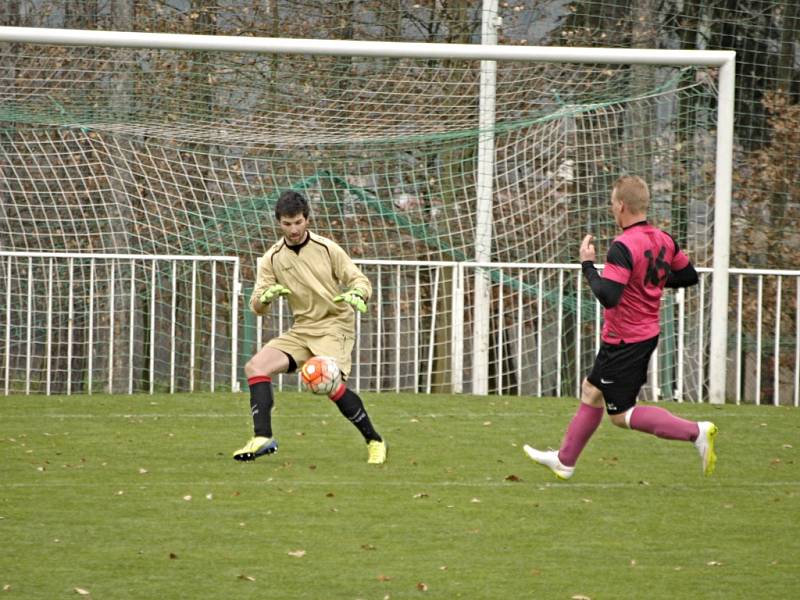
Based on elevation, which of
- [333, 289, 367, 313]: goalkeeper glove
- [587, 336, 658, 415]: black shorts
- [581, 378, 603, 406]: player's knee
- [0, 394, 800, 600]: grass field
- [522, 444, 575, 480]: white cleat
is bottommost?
[0, 394, 800, 600]: grass field

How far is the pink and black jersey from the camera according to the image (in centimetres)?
633

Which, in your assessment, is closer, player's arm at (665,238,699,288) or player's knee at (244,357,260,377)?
player's arm at (665,238,699,288)

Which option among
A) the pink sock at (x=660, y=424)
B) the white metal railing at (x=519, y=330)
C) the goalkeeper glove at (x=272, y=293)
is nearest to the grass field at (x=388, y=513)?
the pink sock at (x=660, y=424)

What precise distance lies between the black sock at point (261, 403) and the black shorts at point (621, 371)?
1964 millimetres

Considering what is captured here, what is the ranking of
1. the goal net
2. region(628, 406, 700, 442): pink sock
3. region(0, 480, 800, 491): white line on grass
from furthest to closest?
the goal net < region(0, 480, 800, 491): white line on grass < region(628, 406, 700, 442): pink sock

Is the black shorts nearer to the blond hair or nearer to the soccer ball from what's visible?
the blond hair

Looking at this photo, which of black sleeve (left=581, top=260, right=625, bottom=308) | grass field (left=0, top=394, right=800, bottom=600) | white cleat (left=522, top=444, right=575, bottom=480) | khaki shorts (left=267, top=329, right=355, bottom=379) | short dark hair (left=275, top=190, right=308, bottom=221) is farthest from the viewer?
khaki shorts (left=267, top=329, right=355, bottom=379)

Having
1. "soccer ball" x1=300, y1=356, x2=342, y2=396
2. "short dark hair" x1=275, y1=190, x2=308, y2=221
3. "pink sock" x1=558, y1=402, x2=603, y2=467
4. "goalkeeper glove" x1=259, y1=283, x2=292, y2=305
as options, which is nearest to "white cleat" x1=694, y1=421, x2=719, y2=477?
"pink sock" x1=558, y1=402, x2=603, y2=467

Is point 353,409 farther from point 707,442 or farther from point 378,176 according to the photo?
point 378,176

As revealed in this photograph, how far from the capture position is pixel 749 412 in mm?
10344

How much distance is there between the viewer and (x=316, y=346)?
25.0 ft

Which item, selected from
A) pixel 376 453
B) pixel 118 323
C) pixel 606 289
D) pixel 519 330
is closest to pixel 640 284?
pixel 606 289

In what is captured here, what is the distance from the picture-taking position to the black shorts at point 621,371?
643 centimetres

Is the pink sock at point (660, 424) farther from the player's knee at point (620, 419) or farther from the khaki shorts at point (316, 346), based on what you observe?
the khaki shorts at point (316, 346)
